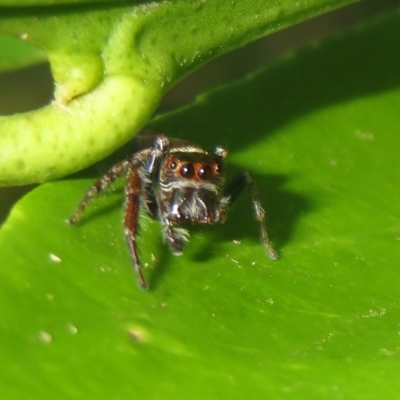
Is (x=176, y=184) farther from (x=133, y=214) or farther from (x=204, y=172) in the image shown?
(x=133, y=214)

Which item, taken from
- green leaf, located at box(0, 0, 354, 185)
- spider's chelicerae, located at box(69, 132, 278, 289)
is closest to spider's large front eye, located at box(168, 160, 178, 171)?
spider's chelicerae, located at box(69, 132, 278, 289)

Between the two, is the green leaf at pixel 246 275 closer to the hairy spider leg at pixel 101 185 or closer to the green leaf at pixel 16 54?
the hairy spider leg at pixel 101 185

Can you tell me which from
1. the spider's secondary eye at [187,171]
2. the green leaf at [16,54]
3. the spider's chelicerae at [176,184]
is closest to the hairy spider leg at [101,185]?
the spider's chelicerae at [176,184]

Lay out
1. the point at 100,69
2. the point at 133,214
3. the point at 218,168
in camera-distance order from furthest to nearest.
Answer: the point at 218,168 < the point at 133,214 < the point at 100,69

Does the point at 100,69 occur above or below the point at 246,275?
above

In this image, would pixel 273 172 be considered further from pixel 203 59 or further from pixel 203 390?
pixel 203 390

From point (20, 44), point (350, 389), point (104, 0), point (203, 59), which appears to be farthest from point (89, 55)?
point (20, 44)

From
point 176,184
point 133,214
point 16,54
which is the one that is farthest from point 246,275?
point 16,54

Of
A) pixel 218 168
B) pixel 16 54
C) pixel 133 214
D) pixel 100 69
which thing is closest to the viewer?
pixel 100 69

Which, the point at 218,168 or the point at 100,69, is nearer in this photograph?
the point at 100,69
